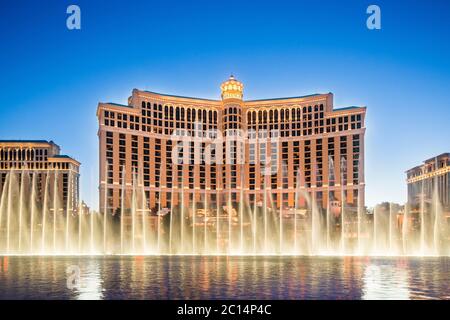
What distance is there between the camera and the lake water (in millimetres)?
20984

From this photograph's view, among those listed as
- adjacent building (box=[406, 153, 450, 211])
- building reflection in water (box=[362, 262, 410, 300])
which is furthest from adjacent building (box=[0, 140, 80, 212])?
building reflection in water (box=[362, 262, 410, 300])

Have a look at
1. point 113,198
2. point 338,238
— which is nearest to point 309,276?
point 338,238

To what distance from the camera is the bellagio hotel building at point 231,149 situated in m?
120

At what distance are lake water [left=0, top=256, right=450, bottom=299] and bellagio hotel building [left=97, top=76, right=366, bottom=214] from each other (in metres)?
86.2

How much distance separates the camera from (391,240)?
57562 mm

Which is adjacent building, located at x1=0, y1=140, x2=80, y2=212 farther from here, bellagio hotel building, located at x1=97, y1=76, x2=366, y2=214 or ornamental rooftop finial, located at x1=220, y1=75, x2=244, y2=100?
ornamental rooftop finial, located at x1=220, y1=75, x2=244, y2=100

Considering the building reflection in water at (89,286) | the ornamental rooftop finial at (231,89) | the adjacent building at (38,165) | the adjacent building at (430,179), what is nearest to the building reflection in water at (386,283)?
the building reflection in water at (89,286)

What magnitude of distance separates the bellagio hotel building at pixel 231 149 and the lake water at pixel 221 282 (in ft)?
283

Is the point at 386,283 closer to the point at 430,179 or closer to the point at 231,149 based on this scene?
the point at 231,149

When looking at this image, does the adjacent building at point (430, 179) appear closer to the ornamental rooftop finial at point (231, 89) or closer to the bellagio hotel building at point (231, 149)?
the bellagio hotel building at point (231, 149)

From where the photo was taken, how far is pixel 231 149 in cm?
12875
